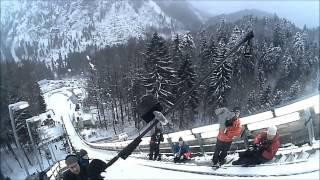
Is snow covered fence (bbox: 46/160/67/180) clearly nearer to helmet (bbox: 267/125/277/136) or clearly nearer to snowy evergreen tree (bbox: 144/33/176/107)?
helmet (bbox: 267/125/277/136)

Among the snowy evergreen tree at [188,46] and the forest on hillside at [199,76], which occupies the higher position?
the snowy evergreen tree at [188,46]

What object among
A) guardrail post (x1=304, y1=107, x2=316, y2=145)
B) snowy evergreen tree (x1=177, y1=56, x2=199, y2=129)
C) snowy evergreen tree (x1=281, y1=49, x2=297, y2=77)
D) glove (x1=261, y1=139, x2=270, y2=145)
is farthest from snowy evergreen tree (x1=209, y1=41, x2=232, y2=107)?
guardrail post (x1=304, y1=107, x2=316, y2=145)

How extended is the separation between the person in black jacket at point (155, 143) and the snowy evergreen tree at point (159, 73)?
80.1 feet

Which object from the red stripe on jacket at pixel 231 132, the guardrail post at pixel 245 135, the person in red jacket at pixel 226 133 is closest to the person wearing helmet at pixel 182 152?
the guardrail post at pixel 245 135

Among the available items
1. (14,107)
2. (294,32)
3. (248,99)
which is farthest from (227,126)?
(294,32)

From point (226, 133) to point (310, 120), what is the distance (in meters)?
1.84

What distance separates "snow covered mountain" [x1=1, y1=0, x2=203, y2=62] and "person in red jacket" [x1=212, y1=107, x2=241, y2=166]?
272 ft

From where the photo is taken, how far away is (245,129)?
955cm

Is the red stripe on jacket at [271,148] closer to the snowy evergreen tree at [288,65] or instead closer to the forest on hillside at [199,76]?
the forest on hillside at [199,76]

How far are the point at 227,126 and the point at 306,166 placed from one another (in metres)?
2.08

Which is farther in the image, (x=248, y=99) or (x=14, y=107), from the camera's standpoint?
(x=248, y=99)

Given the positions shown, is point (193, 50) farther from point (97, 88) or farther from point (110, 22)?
point (110, 22)

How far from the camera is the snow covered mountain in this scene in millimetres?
104000

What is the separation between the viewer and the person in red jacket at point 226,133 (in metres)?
8.31
